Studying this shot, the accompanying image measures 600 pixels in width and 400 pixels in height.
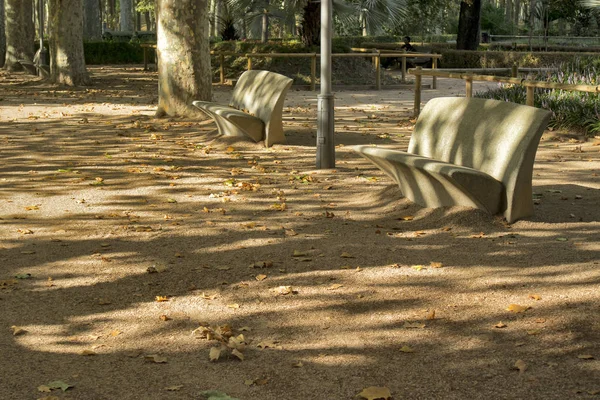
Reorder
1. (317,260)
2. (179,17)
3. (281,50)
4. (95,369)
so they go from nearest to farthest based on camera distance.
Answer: (95,369) → (317,260) → (179,17) → (281,50)

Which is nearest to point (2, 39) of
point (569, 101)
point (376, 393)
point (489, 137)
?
point (569, 101)

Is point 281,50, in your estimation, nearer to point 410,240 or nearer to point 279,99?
point 279,99

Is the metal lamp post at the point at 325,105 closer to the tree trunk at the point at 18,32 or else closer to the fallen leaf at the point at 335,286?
the fallen leaf at the point at 335,286

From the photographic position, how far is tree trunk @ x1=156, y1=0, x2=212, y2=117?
44.9 ft

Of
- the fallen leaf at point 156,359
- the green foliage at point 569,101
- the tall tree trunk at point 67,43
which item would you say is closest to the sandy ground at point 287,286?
the fallen leaf at point 156,359

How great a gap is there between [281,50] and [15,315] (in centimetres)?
2041

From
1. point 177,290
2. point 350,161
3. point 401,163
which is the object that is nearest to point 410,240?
point 401,163

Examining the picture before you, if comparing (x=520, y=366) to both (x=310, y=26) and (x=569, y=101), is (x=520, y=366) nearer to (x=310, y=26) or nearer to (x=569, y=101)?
(x=569, y=101)

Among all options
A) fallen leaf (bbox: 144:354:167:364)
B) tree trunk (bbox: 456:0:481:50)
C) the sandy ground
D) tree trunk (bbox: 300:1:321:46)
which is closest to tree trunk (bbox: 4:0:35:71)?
tree trunk (bbox: 300:1:321:46)

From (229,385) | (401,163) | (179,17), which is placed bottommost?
(229,385)

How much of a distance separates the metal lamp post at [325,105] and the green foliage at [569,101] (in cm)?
Answer: 384

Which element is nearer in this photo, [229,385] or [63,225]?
[229,385]

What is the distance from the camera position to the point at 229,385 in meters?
4.06

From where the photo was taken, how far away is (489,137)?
22.2 ft
